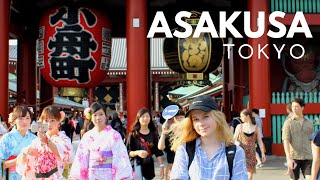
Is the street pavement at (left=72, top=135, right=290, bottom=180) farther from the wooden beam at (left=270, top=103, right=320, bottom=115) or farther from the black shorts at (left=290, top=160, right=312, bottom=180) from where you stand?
the black shorts at (left=290, top=160, right=312, bottom=180)

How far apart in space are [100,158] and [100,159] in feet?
0.04

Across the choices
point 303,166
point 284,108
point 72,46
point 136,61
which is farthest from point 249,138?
point 72,46

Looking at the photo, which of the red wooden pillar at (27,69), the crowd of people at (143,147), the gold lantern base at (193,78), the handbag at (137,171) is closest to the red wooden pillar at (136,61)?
the gold lantern base at (193,78)

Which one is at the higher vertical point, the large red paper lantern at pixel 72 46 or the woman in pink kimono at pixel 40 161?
the large red paper lantern at pixel 72 46

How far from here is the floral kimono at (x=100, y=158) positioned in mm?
5984

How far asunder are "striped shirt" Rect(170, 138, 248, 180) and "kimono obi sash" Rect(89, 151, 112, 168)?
105 inches

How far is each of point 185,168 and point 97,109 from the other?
8.61 ft

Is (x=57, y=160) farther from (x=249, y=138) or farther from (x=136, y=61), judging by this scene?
(x=136, y=61)

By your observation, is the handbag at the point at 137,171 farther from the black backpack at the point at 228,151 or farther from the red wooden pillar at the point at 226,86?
the red wooden pillar at the point at 226,86

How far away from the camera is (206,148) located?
3.44 m

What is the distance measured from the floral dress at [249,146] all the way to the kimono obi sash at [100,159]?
3.70 metres

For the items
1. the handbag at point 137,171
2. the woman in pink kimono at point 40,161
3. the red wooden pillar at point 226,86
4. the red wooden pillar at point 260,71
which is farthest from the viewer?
the red wooden pillar at point 226,86

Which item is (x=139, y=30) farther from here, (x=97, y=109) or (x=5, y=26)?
(x=97, y=109)

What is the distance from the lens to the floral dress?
9156mm
